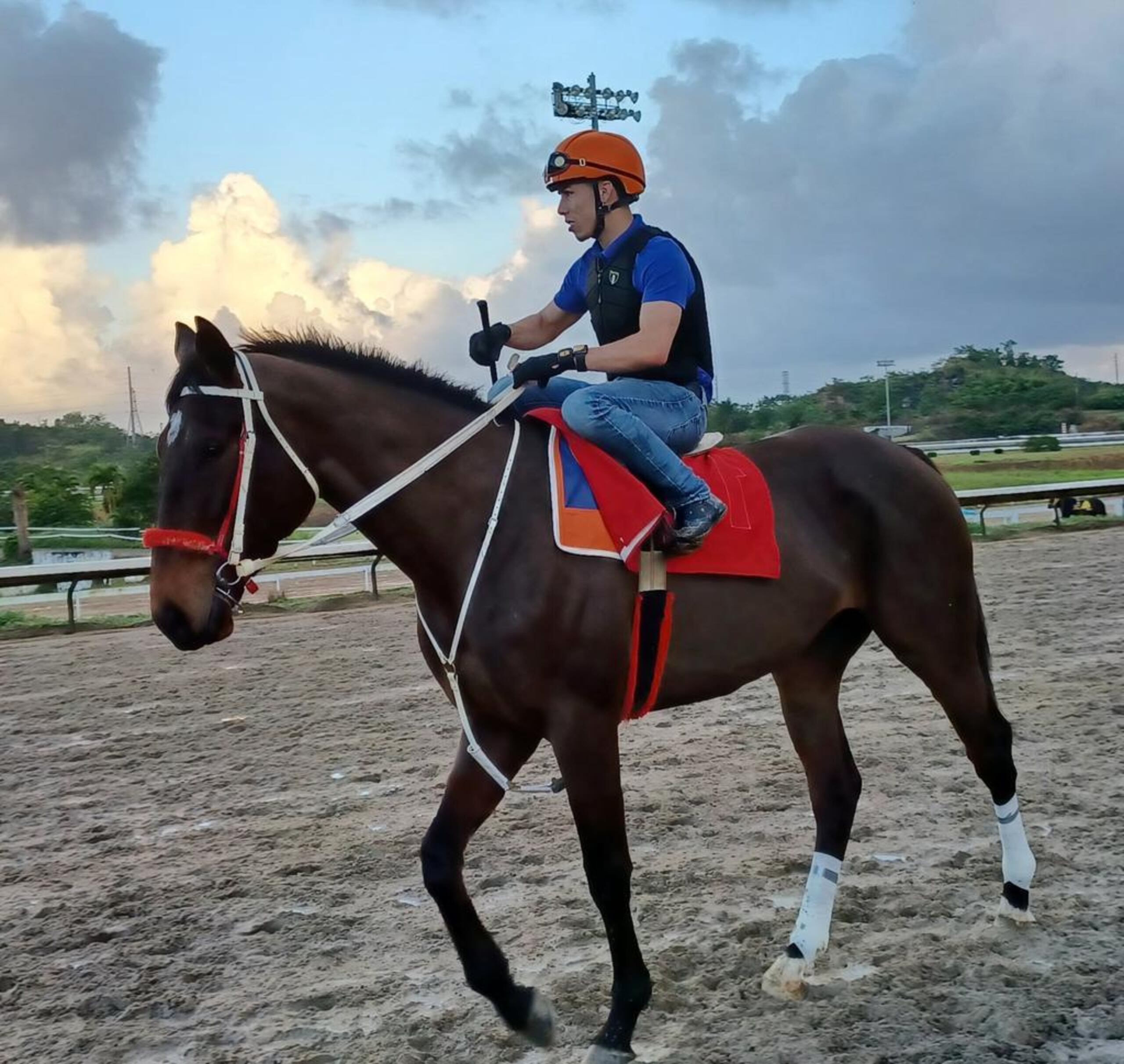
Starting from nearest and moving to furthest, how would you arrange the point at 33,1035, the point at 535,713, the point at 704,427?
the point at 535,713 → the point at 33,1035 → the point at 704,427

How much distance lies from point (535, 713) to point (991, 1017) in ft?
6.07

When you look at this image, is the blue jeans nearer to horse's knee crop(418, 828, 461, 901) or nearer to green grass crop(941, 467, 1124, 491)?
horse's knee crop(418, 828, 461, 901)

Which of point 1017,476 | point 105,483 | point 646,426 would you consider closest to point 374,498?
point 646,426

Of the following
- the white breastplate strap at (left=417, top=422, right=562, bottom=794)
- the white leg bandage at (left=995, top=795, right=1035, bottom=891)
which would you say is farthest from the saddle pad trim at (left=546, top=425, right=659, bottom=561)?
the white leg bandage at (left=995, top=795, right=1035, bottom=891)

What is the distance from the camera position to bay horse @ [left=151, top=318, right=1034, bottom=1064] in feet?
11.1

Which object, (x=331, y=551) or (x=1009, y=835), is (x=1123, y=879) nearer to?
(x=1009, y=835)

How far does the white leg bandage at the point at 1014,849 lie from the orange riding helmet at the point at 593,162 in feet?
9.93

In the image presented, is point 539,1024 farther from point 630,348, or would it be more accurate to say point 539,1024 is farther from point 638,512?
point 630,348

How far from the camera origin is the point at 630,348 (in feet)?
12.2

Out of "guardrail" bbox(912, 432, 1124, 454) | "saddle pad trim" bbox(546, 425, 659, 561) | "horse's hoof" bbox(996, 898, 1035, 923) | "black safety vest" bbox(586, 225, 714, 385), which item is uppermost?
"guardrail" bbox(912, 432, 1124, 454)

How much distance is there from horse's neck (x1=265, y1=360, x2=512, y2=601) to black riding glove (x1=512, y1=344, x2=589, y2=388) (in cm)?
37

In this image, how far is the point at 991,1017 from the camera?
356cm

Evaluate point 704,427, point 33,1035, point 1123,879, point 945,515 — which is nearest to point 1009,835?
point 1123,879

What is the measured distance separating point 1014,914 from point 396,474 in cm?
305
